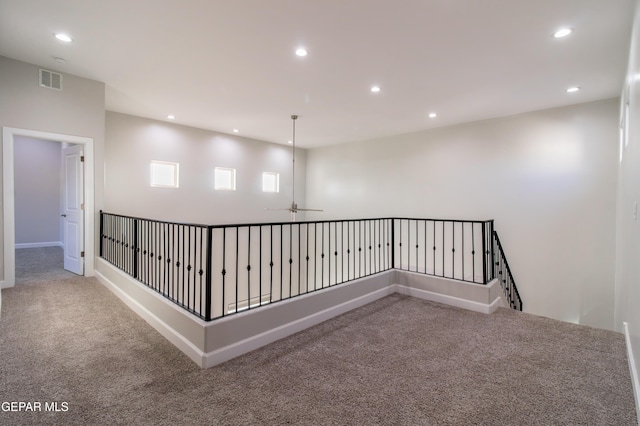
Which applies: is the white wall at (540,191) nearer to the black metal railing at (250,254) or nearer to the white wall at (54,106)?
the black metal railing at (250,254)

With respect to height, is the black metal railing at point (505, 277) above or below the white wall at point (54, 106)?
below

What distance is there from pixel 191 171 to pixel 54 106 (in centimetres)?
287

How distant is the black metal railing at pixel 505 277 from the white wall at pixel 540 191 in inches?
5.5

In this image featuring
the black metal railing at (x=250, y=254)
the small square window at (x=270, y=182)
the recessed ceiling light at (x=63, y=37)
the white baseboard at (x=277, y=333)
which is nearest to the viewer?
the white baseboard at (x=277, y=333)

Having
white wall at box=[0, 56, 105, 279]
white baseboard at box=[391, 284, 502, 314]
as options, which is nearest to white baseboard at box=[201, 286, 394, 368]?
white baseboard at box=[391, 284, 502, 314]

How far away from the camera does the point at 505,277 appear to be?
5.52 meters

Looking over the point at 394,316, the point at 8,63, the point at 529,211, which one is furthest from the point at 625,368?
the point at 8,63

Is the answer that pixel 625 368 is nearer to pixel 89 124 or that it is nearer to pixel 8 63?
pixel 89 124

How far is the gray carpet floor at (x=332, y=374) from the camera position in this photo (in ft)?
5.99

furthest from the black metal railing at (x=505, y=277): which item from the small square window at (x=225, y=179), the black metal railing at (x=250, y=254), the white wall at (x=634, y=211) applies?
the small square window at (x=225, y=179)

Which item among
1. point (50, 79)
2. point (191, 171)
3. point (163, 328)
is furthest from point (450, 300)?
point (50, 79)

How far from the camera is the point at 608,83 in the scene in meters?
4.11

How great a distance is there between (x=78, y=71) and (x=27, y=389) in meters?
4.06

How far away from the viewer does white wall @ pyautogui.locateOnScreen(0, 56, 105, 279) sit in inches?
151
